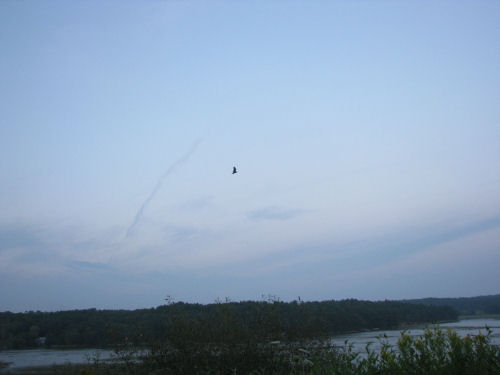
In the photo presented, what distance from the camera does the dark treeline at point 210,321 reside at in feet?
57.5

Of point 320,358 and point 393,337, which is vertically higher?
point 320,358

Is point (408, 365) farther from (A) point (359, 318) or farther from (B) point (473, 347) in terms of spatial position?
(A) point (359, 318)

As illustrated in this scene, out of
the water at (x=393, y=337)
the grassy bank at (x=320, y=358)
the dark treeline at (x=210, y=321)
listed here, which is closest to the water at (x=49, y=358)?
the dark treeline at (x=210, y=321)

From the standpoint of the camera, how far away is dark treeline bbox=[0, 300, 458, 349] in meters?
17.5

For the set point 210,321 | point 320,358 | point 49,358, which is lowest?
point 49,358

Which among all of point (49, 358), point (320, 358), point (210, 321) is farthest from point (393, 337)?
point (320, 358)

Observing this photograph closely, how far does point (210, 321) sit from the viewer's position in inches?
707

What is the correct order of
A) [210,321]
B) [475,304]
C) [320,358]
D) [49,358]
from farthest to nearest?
[475,304], [49,358], [210,321], [320,358]

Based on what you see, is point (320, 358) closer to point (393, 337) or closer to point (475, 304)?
point (393, 337)

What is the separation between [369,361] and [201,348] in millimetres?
8401

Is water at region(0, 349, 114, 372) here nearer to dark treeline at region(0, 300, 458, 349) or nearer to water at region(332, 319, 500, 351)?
dark treeline at region(0, 300, 458, 349)

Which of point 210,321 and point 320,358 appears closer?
point 320,358

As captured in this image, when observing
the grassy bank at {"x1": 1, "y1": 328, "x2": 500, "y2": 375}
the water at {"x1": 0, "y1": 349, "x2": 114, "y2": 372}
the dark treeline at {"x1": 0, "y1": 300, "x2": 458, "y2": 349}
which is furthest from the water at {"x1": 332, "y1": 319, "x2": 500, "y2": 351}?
the water at {"x1": 0, "y1": 349, "x2": 114, "y2": 372}

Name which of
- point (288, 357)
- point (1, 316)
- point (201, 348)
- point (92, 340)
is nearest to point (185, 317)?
point (201, 348)
